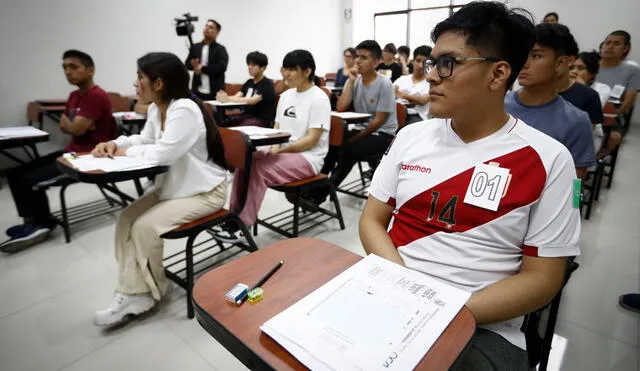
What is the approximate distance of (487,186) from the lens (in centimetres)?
85

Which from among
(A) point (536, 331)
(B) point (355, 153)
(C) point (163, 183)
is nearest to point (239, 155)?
(C) point (163, 183)

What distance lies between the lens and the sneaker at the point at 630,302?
176 cm

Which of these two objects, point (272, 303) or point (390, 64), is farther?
point (390, 64)

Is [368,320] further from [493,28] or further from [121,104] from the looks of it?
[121,104]

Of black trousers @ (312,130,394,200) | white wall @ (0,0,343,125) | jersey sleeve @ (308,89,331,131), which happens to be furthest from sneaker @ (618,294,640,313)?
white wall @ (0,0,343,125)

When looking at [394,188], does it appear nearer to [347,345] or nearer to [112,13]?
[347,345]

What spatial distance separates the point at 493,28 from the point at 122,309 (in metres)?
1.85

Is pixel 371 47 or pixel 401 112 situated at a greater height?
pixel 371 47

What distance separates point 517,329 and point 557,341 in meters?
0.96

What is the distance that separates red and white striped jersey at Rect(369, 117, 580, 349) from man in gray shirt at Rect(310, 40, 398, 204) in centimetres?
193

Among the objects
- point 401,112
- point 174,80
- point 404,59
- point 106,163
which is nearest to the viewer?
point 106,163

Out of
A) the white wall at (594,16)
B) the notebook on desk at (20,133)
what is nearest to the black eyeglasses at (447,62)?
the notebook on desk at (20,133)

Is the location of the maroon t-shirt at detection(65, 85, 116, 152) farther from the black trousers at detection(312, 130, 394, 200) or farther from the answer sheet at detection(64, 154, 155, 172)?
the black trousers at detection(312, 130, 394, 200)

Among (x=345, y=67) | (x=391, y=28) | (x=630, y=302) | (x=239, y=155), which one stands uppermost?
(x=391, y=28)
